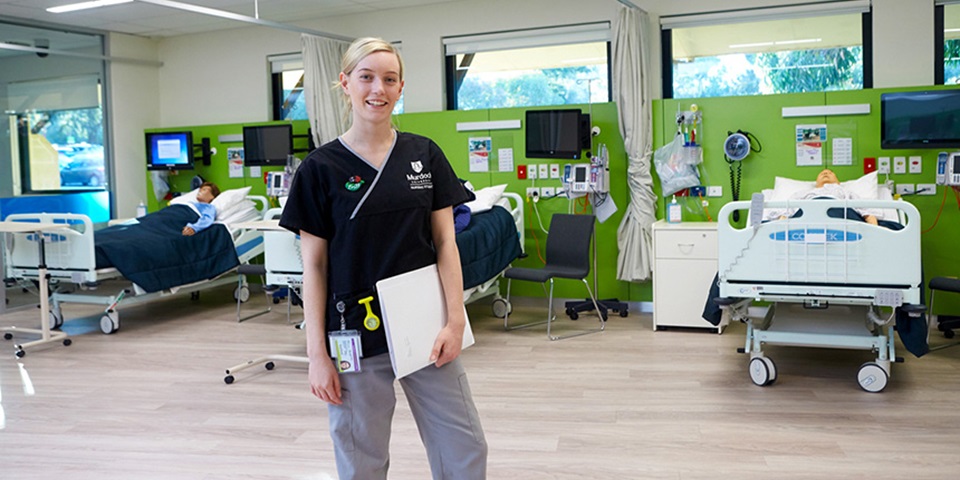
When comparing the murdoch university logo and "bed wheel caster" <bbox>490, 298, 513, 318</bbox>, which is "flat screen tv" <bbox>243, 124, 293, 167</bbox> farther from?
the murdoch university logo

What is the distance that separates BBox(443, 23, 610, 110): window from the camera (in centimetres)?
722

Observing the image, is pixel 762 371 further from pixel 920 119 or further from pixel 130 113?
pixel 130 113

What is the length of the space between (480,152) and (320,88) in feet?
5.25

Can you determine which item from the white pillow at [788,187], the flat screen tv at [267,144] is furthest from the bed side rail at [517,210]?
the flat screen tv at [267,144]

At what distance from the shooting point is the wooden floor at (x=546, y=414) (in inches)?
132

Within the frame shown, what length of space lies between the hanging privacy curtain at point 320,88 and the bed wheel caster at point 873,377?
4.81 meters

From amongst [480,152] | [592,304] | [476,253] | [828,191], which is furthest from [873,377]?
[480,152]

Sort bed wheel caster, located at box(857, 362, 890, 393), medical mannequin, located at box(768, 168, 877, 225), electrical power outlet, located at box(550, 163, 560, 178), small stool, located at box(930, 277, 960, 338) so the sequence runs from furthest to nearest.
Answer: electrical power outlet, located at box(550, 163, 560, 178), medical mannequin, located at box(768, 168, 877, 225), small stool, located at box(930, 277, 960, 338), bed wheel caster, located at box(857, 362, 890, 393)

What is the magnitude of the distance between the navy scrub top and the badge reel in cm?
1

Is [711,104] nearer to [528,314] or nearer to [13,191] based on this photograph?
[528,314]

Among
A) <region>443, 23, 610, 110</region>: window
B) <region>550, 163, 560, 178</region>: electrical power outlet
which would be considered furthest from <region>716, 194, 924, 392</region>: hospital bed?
<region>443, 23, 610, 110</region>: window

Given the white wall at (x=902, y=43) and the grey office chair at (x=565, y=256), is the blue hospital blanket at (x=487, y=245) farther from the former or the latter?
the white wall at (x=902, y=43)

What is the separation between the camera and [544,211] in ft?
23.0

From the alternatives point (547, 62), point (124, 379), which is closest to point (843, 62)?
point (547, 62)
